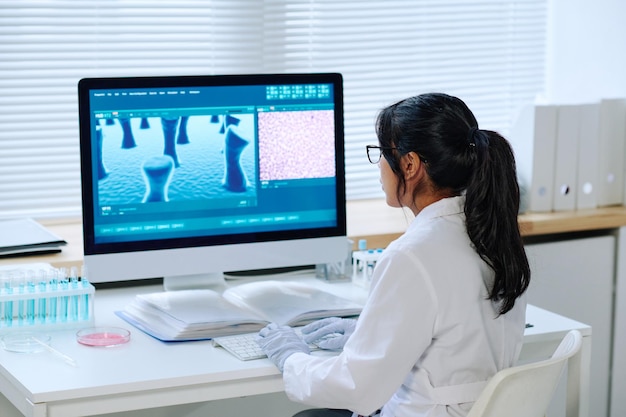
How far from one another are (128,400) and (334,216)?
74 cm

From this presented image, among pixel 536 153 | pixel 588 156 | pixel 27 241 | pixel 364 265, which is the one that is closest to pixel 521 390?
pixel 364 265

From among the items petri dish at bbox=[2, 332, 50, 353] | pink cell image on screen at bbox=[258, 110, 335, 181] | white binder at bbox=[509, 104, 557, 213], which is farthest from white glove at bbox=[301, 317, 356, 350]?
white binder at bbox=[509, 104, 557, 213]

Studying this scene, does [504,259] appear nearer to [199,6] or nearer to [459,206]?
[459,206]

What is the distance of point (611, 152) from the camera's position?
3023mm

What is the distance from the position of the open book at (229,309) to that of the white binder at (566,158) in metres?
1.11

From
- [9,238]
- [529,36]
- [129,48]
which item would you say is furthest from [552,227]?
[9,238]

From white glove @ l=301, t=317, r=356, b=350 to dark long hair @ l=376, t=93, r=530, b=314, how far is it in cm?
36

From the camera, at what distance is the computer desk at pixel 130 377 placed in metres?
1.61

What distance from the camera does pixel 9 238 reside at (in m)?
2.38

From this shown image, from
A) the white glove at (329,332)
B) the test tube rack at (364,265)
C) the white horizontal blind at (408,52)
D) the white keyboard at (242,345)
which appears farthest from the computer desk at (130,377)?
the white horizontal blind at (408,52)

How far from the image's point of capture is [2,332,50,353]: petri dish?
70.8 inches

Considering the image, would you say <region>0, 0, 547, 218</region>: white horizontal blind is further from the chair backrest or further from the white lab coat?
the chair backrest

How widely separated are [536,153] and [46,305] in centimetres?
162

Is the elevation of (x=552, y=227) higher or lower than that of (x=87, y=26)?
lower
